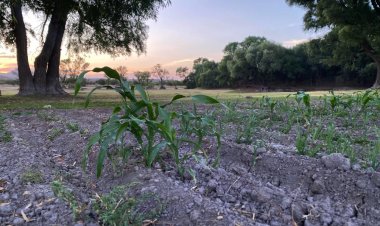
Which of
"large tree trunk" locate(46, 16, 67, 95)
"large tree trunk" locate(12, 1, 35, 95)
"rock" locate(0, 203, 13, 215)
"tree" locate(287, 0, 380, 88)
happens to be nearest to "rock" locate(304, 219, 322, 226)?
"rock" locate(0, 203, 13, 215)

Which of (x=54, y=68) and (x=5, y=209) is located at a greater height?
(x=54, y=68)

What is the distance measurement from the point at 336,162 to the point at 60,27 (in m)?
14.8

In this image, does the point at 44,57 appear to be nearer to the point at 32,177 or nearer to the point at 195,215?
the point at 32,177

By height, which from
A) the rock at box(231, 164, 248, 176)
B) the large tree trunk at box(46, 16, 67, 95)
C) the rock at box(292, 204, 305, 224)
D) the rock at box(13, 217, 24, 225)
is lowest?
the rock at box(292, 204, 305, 224)

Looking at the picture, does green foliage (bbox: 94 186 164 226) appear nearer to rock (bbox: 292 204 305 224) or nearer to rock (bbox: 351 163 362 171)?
rock (bbox: 292 204 305 224)

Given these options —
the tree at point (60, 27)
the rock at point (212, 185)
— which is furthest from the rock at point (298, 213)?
the tree at point (60, 27)

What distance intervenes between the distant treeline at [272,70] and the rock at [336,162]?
108 ft

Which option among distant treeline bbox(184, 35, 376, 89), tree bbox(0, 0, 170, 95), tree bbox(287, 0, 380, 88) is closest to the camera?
tree bbox(0, 0, 170, 95)

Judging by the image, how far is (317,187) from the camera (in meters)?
2.19

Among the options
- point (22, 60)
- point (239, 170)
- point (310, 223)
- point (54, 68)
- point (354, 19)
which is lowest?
point (310, 223)

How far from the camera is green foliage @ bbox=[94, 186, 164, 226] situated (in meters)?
1.61

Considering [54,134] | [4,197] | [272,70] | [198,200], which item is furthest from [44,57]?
[272,70]

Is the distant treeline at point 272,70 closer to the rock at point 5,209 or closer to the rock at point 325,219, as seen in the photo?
the rock at point 325,219

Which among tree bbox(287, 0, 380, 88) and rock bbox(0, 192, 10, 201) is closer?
rock bbox(0, 192, 10, 201)
